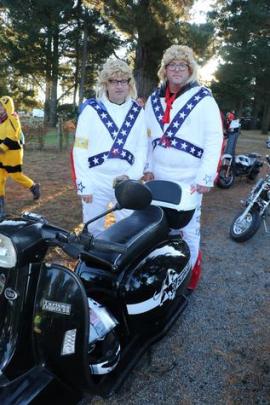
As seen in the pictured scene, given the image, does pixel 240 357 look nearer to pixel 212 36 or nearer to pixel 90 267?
pixel 90 267

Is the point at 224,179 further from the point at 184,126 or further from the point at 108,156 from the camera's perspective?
the point at 108,156

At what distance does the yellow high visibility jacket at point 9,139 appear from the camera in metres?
5.27

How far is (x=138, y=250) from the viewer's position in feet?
7.56

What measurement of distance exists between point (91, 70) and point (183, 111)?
30761 millimetres

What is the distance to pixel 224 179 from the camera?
27.3 ft

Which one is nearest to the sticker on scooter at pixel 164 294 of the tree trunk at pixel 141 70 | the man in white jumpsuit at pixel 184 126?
the man in white jumpsuit at pixel 184 126

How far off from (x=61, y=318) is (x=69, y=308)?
0.06m

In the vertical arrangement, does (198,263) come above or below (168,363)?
above

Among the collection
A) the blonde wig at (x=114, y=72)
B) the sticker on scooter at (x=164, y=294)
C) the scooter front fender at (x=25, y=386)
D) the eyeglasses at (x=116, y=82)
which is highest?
the blonde wig at (x=114, y=72)

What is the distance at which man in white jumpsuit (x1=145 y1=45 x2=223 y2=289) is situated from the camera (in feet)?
9.85

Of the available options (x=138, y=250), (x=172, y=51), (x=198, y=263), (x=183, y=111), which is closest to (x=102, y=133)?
(x=183, y=111)

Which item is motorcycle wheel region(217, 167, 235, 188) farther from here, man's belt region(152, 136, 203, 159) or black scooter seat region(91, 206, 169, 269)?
black scooter seat region(91, 206, 169, 269)

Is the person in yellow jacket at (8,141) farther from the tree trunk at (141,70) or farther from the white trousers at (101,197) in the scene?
the tree trunk at (141,70)

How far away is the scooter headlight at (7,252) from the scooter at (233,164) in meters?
7.00
